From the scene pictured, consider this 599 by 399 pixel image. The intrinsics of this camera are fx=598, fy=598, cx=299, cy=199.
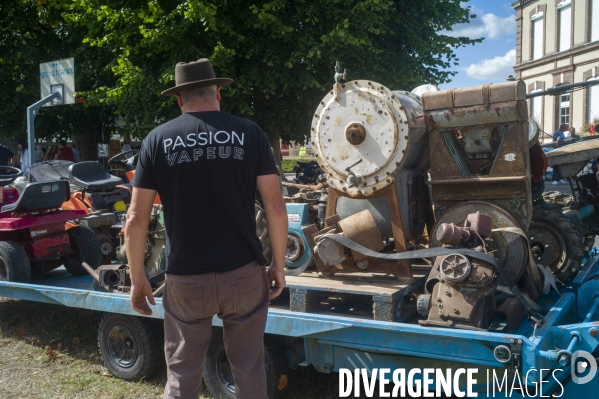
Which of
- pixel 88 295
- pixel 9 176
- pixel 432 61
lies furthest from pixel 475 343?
pixel 432 61

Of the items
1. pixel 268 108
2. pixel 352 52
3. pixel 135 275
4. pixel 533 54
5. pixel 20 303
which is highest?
pixel 533 54

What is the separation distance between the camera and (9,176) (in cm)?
647

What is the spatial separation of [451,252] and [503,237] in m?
0.60

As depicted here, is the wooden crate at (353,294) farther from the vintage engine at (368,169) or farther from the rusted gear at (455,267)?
the rusted gear at (455,267)

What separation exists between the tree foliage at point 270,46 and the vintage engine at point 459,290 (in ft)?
23.4

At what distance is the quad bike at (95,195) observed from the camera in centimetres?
672

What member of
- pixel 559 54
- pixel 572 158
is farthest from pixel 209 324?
pixel 559 54

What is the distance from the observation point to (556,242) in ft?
15.7

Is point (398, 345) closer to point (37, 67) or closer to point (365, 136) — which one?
point (365, 136)

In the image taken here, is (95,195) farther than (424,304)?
Yes

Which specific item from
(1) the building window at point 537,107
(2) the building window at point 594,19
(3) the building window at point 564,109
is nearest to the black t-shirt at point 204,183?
(2) the building window at point 594,19

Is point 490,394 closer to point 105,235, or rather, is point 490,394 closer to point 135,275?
point 135,275

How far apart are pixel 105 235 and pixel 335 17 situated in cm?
611

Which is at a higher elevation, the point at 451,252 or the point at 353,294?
the point at 451,252
